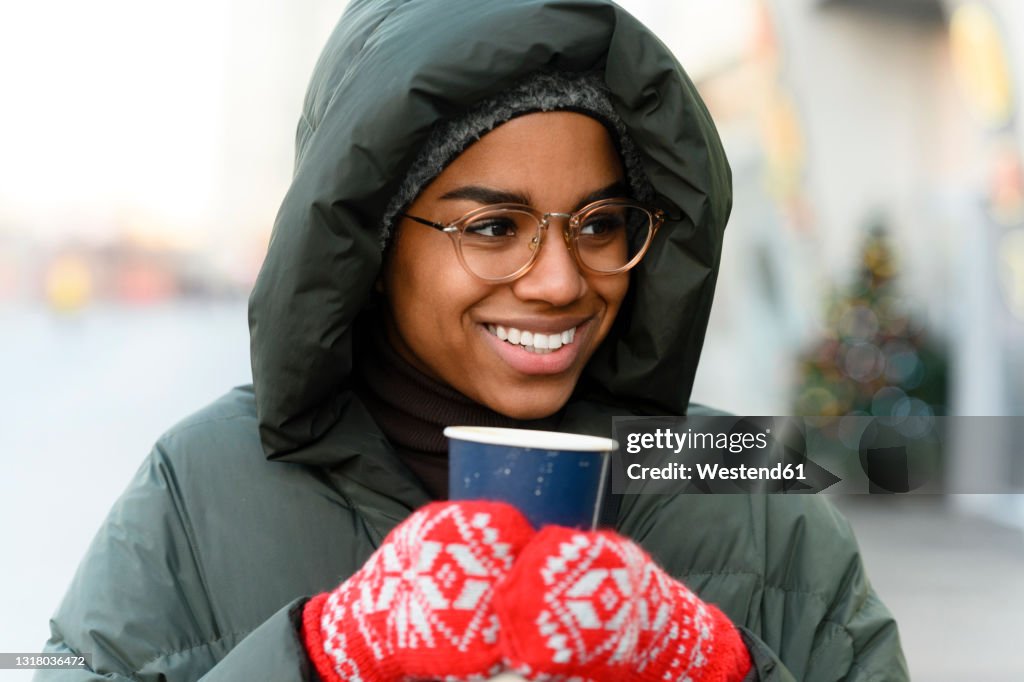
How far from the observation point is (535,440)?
1.50 m

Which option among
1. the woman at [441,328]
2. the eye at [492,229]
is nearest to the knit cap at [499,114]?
the woman at [441,328]

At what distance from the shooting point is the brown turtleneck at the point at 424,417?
6.78 ft

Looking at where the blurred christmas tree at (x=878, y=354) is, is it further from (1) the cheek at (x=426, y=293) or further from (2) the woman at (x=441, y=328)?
(1) the cheek at (x=426, y=293)

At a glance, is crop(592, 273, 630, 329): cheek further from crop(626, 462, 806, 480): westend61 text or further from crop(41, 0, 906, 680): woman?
crop(626, 462, 806, 480): westend61 text

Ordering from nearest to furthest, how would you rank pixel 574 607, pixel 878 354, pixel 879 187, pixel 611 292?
pixel 574 607 < pixel 611 292 < pixel 878 354 < pixel 879 187

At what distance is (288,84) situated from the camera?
1895 cm

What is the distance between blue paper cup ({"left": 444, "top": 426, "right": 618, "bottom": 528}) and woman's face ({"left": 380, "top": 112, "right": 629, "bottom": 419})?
1.51 feet

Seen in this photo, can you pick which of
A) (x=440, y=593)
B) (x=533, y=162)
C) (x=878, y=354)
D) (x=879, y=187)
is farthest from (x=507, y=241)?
(x=879, y=187)

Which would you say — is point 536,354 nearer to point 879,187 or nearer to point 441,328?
point 441,328

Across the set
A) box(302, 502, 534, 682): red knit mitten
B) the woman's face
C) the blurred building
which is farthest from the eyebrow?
the blurred building

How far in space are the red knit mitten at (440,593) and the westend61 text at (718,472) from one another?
2.19ft

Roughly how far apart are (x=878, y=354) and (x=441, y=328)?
7.99 m

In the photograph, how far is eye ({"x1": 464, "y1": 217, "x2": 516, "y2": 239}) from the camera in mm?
1913

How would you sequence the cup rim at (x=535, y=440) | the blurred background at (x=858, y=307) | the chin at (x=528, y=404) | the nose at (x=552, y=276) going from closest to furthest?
the cup rim at (x=535, y=440) < the nose at (x=552, y=276) < the chin at (x=528, y=404) < the blurred background at (x=858, y=307)
